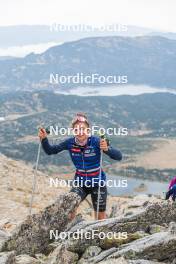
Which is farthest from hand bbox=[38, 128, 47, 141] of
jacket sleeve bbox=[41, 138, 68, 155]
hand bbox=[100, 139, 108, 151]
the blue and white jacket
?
hand bbox=[100, 139, 108, 151]

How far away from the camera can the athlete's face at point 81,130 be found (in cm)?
1569

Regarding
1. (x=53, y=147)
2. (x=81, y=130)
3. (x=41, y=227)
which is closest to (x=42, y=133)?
(x=53, y=147)

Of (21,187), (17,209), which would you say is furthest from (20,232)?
(21,187)

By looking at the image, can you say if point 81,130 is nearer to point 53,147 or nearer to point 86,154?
point 86,154

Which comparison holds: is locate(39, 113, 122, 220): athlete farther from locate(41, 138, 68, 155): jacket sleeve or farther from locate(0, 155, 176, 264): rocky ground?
locate(0, 155, 176, 264): rocky ground

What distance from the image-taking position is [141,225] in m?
15.5

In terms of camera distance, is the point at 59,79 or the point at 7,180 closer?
the point at 59,79

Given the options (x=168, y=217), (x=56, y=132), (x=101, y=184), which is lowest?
(x=168, y=217)

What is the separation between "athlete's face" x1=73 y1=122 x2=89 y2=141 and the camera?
15688 mm

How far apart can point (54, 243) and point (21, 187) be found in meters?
32.0

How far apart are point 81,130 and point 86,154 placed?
0.88m

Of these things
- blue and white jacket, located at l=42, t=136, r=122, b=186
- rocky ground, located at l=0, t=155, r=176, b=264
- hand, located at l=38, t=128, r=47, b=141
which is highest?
hand, located at l=38, t=128, r=47, b=141

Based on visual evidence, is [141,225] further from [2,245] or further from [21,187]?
[21,187]

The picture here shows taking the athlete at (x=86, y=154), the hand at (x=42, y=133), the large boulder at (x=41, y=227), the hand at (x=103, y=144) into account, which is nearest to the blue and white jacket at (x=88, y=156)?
the athlete at (x=86, y=154)
